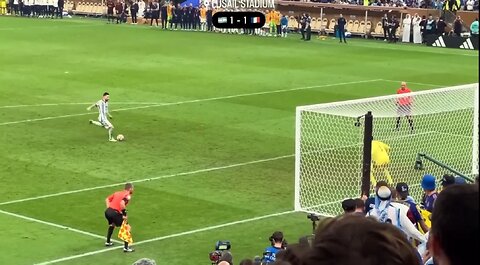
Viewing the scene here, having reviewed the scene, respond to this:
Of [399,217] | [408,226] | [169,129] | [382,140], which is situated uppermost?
[399,217]

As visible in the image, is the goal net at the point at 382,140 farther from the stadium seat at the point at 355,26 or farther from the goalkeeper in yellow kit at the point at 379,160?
the stadium seat at the point at 355,26

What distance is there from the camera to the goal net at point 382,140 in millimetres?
23375

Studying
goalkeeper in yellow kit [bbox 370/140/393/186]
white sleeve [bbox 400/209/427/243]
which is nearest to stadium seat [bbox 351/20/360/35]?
goalkeeper in yellow kit [bbox 370/140/393/186]

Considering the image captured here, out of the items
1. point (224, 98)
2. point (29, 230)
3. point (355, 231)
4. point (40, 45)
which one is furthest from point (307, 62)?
point (355, 231)

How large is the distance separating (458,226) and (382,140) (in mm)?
22794

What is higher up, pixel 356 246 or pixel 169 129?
pixel 356 246

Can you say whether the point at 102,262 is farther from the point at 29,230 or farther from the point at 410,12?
the point at 410,12

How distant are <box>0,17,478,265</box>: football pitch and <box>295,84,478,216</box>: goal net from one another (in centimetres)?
64

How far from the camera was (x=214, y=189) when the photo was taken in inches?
970

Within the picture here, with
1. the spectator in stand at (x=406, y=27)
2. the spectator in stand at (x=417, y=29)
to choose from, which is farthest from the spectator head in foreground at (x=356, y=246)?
the spectator in stand at (x=406, y=27)

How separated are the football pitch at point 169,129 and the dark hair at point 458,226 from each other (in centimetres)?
1549

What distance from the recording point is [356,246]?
3.39 meters

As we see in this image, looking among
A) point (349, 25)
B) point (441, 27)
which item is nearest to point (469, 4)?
point (441, 27)

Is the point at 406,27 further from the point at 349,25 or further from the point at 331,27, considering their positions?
the point at 331,27
